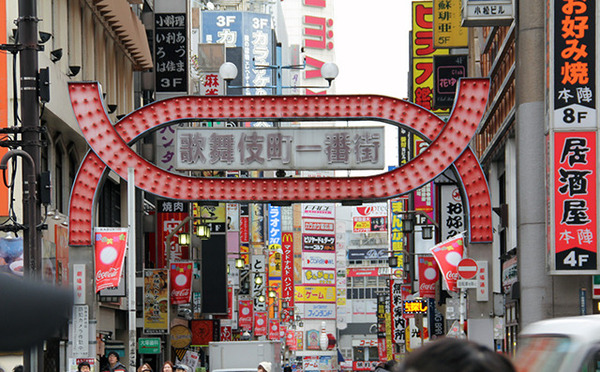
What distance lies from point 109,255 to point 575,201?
11.0 meters

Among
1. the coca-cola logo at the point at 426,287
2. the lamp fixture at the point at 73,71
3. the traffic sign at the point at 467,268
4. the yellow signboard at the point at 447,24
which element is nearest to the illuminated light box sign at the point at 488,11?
the traffic sign at the point at 467,268

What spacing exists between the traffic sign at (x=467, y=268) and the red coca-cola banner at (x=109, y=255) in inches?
308

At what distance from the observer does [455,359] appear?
8.98 feet

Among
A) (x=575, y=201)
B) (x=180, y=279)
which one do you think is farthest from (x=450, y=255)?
(x=180, y=279)

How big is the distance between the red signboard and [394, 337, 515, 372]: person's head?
25.4 metres

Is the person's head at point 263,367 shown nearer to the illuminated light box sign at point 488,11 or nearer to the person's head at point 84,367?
the person's head at point 84,367

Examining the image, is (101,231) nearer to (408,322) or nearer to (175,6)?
(175,6)

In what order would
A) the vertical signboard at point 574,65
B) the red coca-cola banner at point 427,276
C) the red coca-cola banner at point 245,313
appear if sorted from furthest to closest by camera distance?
the red coca-cola banner at point 245,313 < the red coca-cola banner at point 427,276 < the vertical signboard at point 574,65

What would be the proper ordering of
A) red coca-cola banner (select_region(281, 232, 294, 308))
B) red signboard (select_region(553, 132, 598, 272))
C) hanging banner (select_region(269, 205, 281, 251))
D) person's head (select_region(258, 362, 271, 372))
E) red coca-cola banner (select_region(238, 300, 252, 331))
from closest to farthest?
1. person's head (select_region(258, 362, 271, 372))
2. red signboard (select_region(553, 132, 598, 272))
3. red coca-cola banner (select_region(238, 300, 252, 331))
4. red coca-cola banner (select_region(281, 232, 294, 308))
5. hanging banner (select_region(269, 205, 281, 251))

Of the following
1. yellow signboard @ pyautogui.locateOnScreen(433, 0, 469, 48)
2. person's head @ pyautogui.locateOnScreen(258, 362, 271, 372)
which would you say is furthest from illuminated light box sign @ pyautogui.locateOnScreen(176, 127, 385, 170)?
yellow signboard @ pyautogui.locateOnScreen(433, 0, 469, 48)

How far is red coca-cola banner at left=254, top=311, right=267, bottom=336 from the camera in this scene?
88863 millimetres

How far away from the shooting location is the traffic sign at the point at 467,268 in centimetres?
2750

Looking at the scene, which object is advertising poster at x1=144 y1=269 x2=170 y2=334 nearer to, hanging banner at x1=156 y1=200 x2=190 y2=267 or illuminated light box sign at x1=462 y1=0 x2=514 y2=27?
hanging banner at x1=156 y1=200 x2=190 y2=267

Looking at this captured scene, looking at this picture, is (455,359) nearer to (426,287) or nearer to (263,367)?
(263,367)
